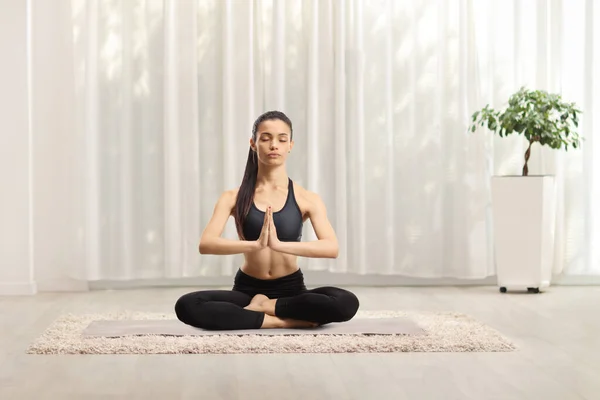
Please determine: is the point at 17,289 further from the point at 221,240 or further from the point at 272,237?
the point at 272,237

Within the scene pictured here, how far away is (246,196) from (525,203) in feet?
6.35

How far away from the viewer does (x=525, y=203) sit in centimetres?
505

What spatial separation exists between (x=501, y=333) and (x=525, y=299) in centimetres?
116

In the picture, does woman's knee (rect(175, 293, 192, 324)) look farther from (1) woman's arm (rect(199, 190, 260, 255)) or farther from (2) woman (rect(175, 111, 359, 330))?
(1) woman's arm (rect(199, 190, 260, 255))

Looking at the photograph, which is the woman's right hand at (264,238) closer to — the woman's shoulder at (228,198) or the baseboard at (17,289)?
the woman's shoulder at (228,198)

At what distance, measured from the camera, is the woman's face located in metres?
3.68

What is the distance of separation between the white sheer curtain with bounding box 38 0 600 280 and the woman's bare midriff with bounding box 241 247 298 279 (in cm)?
157

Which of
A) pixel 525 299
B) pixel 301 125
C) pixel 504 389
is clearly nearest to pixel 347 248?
pixel 301 125

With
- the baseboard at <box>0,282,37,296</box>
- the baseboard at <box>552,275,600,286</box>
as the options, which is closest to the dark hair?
the baseboard at <box>0,282,37,296</box>

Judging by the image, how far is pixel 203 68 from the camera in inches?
209

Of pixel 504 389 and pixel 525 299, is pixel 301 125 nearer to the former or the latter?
pixel 525 299

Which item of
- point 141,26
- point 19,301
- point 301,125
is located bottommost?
point 19,301

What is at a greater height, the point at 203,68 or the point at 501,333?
the point at 203,68

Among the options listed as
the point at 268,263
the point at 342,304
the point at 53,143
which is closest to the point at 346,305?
the point at 342,304
